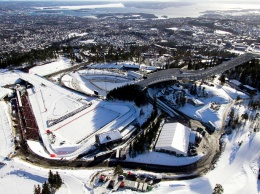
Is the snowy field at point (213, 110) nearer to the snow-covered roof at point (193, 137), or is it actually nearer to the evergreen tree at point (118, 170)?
the snow-covered roof at point (193, 137)

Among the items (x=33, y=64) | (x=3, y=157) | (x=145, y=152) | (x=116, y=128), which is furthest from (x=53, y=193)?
(x=33, y=64)

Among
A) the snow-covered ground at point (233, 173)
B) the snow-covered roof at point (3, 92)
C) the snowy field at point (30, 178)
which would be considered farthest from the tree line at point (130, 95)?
the snow-covered roof at point (3, 92)

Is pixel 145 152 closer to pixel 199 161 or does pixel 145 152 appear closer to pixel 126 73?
pixel 199 161

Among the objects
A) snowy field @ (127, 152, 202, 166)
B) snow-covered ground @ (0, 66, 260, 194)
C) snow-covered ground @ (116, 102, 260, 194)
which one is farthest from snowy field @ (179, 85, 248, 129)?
snowy field @ (127, 152, 202, 166)

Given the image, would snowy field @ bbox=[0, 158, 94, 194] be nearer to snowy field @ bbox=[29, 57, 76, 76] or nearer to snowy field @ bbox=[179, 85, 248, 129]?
snowy field @ bbox=[179, 85, 248, 129]

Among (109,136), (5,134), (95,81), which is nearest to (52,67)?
(95,81)

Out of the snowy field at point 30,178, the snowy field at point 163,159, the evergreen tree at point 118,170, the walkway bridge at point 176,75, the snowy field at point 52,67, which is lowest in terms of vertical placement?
the snowy field at point 163,159
